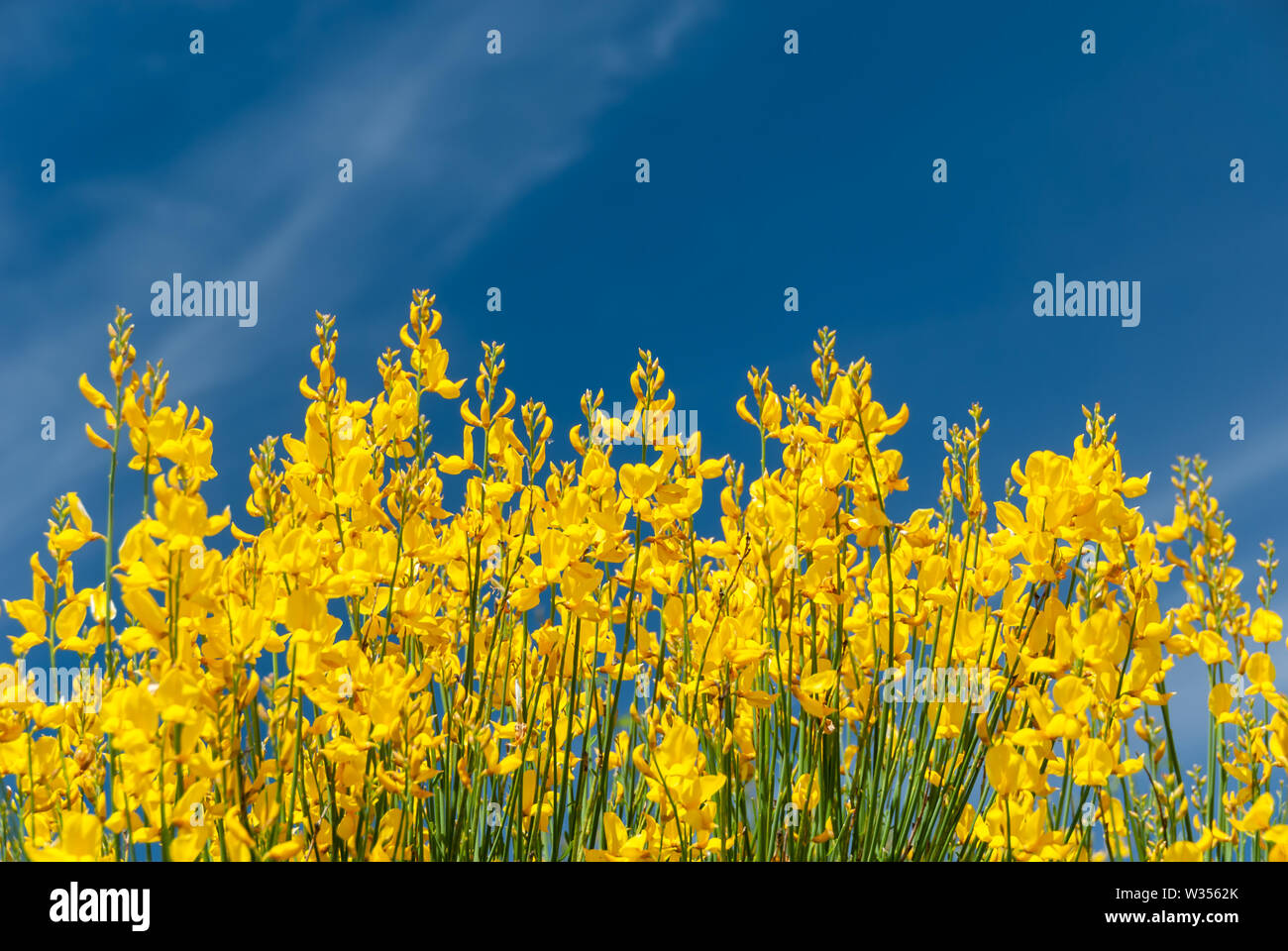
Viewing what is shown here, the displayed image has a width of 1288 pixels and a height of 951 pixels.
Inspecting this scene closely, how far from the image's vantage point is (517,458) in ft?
6.16

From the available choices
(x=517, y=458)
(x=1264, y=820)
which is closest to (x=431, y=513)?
(x=517, y=458)

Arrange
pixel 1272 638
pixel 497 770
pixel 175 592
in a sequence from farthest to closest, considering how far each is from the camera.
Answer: pixel 1272 638 < pixel 497 770 < pixel 175 592

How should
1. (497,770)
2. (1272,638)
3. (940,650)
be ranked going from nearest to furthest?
(497,770) → (1272,638) → (940,650)

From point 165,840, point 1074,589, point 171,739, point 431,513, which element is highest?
point 431,513

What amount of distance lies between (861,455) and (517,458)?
2.22 feet

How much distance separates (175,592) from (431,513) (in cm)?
79

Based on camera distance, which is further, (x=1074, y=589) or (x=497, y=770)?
(x=1074, y=589)

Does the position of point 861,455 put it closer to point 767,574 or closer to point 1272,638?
point 767,574
